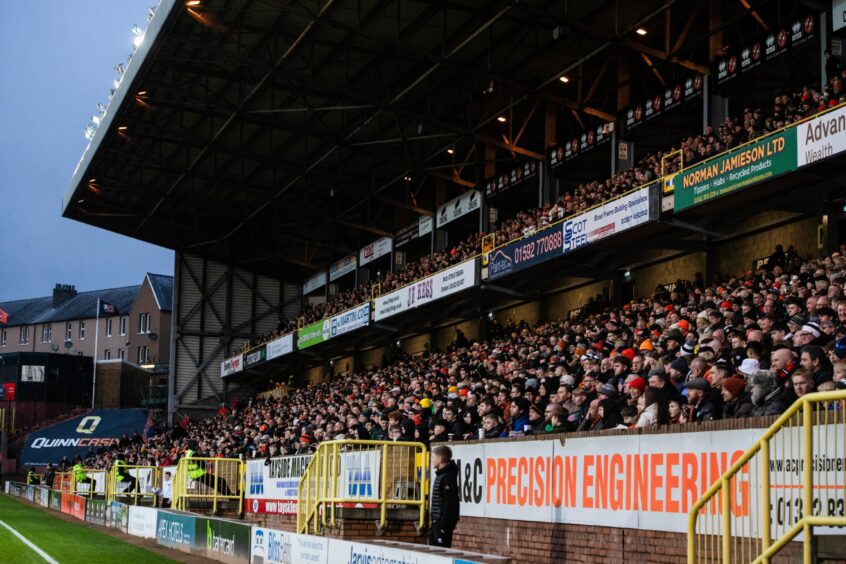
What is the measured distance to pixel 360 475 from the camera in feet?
50.8

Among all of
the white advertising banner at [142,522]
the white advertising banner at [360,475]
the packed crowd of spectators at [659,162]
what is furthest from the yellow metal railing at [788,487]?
the white advertising banner at [142,522]

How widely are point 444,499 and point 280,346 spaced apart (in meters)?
41.2

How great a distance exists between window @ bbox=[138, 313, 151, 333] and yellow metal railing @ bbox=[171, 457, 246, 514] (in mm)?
66403

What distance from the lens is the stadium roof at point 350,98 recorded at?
102ft

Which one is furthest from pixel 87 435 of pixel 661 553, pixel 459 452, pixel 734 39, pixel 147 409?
pixel 661 553

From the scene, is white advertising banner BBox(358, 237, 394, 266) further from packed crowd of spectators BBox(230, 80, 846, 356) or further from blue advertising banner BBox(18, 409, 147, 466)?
blue advertising banner BBox(18, 409, 147, 466)

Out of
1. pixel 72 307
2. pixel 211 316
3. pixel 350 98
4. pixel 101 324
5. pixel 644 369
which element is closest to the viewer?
pixel 644 369

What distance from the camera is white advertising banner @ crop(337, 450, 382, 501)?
15095 millimetres

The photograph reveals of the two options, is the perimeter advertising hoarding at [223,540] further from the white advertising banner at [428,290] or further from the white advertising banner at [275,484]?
the white advertising banner at [428,290]

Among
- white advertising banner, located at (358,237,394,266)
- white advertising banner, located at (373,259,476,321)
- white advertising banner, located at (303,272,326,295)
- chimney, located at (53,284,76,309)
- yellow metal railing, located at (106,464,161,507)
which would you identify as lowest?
yellow metal railing, located at (106,464,161,507)

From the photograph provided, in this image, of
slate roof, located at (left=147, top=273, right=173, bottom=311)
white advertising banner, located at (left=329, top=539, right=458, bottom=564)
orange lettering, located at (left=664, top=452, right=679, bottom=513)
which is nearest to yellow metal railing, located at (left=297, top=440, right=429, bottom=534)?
white advertising banner, located at (left=329, top=539, right=458, bottom=564)

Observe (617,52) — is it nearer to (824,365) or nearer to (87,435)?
(824,365)

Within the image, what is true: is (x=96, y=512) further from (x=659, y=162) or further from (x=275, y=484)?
(x=659, y=162)

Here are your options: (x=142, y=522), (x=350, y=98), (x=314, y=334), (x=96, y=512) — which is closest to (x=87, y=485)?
(x=96, y=512)
